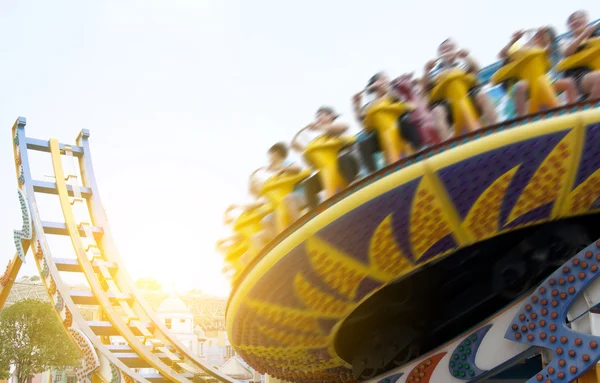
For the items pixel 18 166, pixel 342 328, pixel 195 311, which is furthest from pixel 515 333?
pixel 195 311

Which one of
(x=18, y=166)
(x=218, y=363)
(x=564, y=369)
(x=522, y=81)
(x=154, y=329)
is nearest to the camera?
(x=564, y=369)

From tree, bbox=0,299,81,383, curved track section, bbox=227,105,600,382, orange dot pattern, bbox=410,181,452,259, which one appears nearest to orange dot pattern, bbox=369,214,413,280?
curved track section, bbox=227,105,600,382

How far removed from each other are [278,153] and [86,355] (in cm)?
500

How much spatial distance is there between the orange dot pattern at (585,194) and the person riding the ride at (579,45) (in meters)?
0.55

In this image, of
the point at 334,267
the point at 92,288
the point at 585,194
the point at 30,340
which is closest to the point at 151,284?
the point at 30,340

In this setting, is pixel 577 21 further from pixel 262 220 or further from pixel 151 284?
pixel 151 284

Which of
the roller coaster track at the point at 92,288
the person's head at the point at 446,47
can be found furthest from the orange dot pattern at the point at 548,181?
the roller coaster track at the point at 92,288

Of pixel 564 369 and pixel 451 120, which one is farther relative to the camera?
pixel 451 120

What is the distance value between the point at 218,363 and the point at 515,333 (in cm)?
2913

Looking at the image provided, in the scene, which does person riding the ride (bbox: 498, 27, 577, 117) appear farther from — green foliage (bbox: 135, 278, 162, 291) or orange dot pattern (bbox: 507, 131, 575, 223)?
green foliage (bbox: 135, 278, 162, 291)

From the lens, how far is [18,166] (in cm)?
1065

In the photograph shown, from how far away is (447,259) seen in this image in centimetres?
500

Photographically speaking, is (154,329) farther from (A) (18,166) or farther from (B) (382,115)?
(B) (382,115)

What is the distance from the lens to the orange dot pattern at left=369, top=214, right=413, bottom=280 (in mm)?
4148
